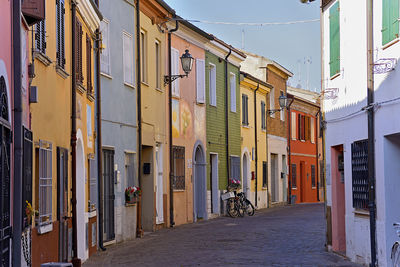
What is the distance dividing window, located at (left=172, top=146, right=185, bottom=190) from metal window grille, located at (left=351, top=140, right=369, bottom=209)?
1174cm

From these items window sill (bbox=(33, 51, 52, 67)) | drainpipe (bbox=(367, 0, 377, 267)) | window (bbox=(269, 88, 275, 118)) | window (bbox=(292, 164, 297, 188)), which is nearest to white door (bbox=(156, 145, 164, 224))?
drainpipe (bbox=(367, 0, 377, 267))

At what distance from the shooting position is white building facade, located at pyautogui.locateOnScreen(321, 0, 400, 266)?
12.6 meters

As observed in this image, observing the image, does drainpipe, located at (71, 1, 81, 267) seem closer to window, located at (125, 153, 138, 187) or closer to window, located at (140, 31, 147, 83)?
window, located at (125, 153, 138, 187)

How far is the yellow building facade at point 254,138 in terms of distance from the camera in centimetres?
3591

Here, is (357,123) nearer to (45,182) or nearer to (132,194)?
(45,182)

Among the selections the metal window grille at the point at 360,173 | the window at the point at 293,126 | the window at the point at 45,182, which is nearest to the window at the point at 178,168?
the metal window grille at the point at 360,173

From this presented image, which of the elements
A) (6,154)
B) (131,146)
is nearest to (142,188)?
(131,146)

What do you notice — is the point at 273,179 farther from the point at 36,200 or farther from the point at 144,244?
the point at 36,200

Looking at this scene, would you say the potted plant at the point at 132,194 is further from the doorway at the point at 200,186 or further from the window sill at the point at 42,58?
the window sill at the point at 42,58

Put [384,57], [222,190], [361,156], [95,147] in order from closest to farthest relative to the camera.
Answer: [384,57] → [361,156] → [95,147] → [222,190]

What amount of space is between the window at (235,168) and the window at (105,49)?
1418 centimetres

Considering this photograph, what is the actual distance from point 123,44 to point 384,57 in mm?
9609

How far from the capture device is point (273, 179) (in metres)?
41.9

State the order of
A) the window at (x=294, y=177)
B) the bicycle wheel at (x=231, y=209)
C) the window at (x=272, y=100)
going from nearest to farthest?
1. the bicycle wheel at (x=231, y=209)
2. the window at (x=272, y=100)
3. the window at (x=294, y=177)
